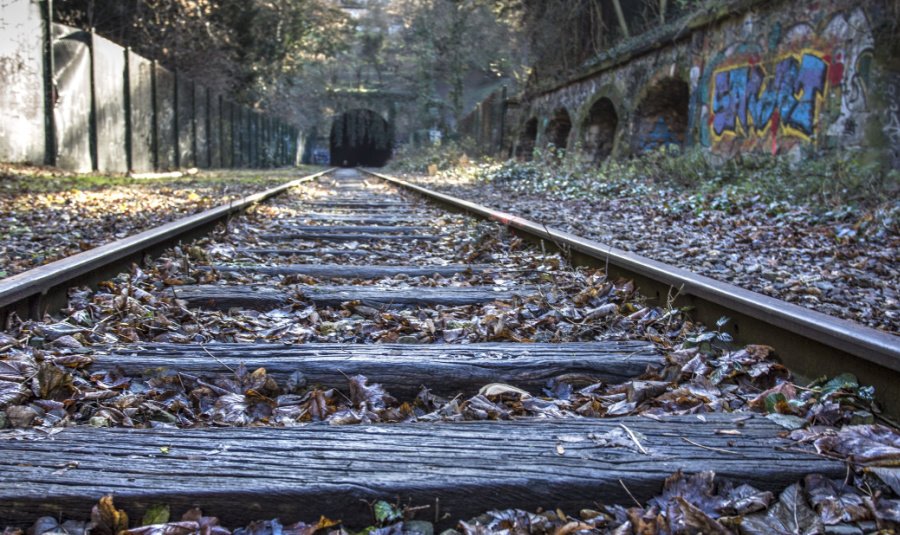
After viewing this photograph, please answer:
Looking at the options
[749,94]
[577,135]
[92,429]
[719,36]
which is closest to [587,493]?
[92,429]

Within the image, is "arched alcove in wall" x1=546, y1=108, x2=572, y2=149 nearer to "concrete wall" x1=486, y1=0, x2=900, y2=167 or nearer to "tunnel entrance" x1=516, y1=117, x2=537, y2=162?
"tunnel entrance" x1=516, y1=117, x2=537, y2=162

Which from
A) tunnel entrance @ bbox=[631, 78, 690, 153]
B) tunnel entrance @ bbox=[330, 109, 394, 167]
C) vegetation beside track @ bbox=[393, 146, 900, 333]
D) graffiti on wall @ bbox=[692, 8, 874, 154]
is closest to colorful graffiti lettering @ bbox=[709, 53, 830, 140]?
graffiti on wall @ bbox=[692, 8, 874, 154]

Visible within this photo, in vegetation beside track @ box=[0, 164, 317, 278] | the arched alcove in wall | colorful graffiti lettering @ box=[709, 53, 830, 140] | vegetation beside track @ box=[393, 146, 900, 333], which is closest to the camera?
vegetation beside track @ box=[393, 146, 900, 333]

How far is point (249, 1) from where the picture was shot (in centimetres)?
2161

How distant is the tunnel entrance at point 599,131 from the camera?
17141 millimetres

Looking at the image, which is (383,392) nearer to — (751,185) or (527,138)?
(751,185)

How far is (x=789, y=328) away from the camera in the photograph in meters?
2.06

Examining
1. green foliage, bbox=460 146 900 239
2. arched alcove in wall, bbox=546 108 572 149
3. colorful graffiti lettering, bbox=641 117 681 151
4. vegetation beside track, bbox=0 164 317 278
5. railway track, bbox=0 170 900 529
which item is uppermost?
arched alcove in wall, bbox=546 108 572 149

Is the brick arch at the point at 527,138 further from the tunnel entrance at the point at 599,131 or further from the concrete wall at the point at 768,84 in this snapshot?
the concrete wall at the point at 768,84

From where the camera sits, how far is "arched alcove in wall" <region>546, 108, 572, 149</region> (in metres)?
19.9

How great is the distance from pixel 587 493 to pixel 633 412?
520 mm

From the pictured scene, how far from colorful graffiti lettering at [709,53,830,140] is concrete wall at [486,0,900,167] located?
1cm

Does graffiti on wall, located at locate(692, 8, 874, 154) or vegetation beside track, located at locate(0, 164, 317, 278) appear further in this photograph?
graffiti on wall, located at locate(692, 8, 874, 154)

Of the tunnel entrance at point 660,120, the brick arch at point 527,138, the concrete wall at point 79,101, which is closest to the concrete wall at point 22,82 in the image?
the concrete wall at point 79,101
